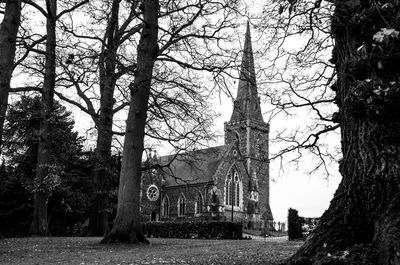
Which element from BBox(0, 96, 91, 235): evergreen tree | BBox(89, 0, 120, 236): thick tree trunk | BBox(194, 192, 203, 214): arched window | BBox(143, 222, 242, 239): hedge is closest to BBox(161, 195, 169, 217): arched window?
BBox(194, 192, 203, 214): arched window

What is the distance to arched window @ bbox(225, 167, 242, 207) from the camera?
51.9 metres

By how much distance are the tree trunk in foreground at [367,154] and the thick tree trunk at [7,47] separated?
26.8ft

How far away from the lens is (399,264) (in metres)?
3.96

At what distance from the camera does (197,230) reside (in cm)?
2714

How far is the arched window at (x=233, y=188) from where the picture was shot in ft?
170

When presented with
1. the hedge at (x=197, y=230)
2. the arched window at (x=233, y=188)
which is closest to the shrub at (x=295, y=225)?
the hedge at (x=197, y=230)

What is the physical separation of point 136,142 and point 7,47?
4.82 metres

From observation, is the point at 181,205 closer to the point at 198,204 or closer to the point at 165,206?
the point at 165,206

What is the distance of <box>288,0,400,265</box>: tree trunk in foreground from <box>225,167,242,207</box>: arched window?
1822 inches

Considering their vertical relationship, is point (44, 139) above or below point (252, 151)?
below

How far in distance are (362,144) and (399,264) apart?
161 cm

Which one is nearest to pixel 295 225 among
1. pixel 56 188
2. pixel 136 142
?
pixel 136 142

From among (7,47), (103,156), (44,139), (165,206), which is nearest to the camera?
(7,47)

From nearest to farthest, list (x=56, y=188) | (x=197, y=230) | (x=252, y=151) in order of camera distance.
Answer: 1. (x=56, y=188)
2. (x=197, y=230)
3. (x=252, y=151)
